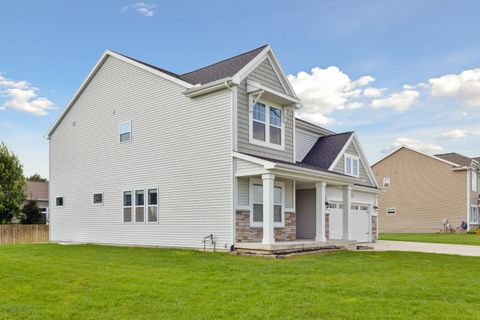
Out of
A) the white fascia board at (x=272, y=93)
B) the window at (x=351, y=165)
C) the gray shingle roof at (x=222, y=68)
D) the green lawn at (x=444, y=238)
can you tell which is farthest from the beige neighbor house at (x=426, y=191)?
the gray shingle roof at (x=222, y=68)

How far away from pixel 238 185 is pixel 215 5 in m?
7.52

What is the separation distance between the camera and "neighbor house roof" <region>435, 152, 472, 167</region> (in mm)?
36131

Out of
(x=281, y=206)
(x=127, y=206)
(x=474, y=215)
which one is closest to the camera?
(x=281, y=206)

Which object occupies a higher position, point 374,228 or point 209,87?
point 209,87

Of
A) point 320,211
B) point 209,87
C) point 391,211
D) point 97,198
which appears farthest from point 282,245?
point 391,211

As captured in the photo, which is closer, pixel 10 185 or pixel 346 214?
pixel 346 214

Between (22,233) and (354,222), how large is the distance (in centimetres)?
1737

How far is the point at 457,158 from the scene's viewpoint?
37.5m

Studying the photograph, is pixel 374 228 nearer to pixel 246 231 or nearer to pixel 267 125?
pixel 267 125

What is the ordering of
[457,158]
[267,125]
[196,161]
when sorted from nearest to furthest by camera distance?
[196,161] → [267,125] → [457,158]

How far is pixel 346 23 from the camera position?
16.9 metres

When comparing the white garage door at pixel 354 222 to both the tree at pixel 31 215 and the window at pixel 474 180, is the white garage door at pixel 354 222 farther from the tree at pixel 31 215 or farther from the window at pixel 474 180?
the window at pixel 474 180

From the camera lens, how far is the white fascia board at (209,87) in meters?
13.7

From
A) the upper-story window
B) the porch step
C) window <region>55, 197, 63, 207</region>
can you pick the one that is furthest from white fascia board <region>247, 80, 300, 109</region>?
window <region>55, 197, 63, 207</region>
